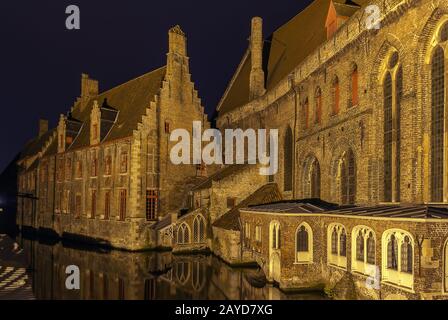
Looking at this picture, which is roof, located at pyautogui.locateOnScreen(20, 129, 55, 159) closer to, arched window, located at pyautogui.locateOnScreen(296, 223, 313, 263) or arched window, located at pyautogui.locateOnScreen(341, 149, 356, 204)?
arched window, located at pyautogui.locateOnScreen(341, 149, 356, 204)

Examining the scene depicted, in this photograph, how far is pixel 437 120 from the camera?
14.0m

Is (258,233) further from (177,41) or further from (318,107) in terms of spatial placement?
(177,41)

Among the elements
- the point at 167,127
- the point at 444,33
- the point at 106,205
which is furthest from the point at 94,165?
the point at 444,33

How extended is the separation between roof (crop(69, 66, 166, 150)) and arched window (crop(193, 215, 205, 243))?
27.7 feet

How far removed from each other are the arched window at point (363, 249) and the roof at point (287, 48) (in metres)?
12.8

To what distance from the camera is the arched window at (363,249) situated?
13430mm

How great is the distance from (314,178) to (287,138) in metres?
Answer: 5.01

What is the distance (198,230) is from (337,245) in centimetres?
1347

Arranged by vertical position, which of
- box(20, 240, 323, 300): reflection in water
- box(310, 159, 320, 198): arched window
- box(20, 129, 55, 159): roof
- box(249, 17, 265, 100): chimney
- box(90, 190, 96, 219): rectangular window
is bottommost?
box(20, 240, 323, 300): reflection in water

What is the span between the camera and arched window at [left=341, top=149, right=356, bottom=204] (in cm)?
1884

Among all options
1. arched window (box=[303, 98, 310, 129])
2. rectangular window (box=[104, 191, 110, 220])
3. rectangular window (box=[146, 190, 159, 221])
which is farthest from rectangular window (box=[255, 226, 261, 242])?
rectangular window (box=[104, 191, 110, 220])

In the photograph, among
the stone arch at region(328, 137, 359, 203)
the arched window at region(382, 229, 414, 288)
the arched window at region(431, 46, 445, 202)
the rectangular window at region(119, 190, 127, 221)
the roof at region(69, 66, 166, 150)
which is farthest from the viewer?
the roof at region(69, 66, 166, 150)
